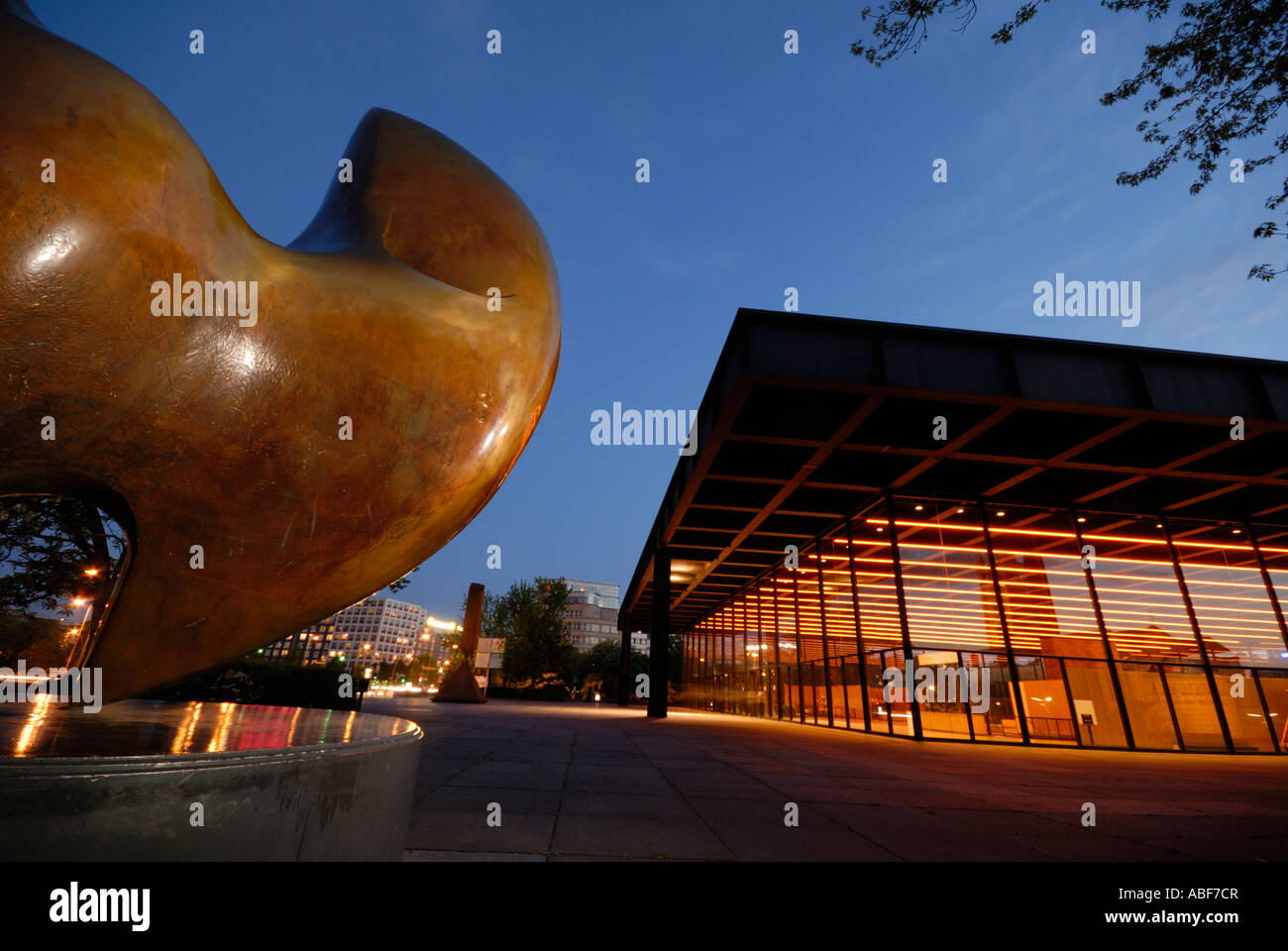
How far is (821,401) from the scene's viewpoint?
10.4 meters

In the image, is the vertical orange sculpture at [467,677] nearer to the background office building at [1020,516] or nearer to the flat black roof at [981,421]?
the background office building at [1020,516]

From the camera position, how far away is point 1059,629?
44.2 ft

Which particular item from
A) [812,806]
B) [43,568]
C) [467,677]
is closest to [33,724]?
[812,806]

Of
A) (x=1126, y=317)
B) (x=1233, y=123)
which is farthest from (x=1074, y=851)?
(x=1126, y=317)

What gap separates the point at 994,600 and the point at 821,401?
766 centimetres

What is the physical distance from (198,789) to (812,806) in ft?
15.1

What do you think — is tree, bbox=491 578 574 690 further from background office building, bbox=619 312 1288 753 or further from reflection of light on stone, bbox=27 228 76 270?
reflection of light on stone, bbox=27 228 76 270

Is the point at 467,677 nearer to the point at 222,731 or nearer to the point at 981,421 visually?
the point at 981,421

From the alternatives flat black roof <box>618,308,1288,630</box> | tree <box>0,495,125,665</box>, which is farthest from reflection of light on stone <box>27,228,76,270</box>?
flat black roof <box>618,308,1288,630</box>

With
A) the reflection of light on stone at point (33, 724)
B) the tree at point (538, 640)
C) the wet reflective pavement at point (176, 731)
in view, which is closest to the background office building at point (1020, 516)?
the wet reflective pavement at point (176, 731)

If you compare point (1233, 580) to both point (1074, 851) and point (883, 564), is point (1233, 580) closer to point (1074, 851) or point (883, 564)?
point (883, 564)

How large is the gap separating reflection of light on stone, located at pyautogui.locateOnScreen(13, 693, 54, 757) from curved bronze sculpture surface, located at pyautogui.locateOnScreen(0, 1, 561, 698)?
226mm

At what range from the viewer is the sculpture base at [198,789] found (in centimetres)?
136

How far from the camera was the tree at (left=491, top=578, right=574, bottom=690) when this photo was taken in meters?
44.1
